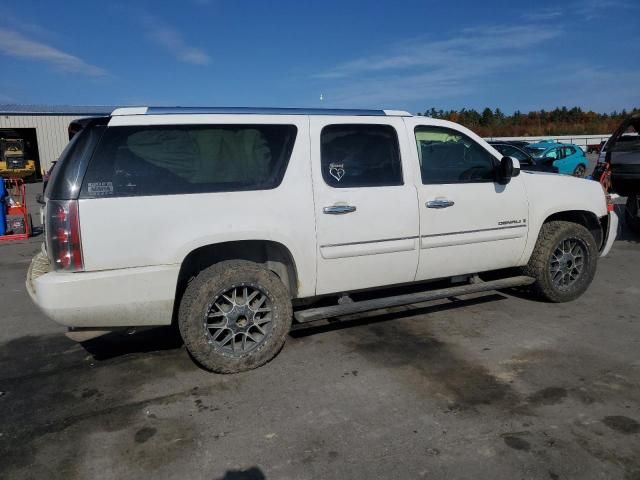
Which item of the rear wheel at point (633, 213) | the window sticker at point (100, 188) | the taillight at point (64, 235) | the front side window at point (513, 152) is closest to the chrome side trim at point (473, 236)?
the window sticker at point (100, 188)

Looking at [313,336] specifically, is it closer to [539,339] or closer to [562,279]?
[539,339]

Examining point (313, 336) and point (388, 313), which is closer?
point (313, 336)

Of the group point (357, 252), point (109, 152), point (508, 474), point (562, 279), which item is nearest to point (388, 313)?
point (357, 252)

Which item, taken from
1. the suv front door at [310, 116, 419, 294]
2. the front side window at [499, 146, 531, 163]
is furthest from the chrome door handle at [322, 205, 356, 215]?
the front side window at [499, 146, 531, 163]

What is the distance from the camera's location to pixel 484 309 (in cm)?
554

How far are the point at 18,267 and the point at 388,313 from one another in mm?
6218

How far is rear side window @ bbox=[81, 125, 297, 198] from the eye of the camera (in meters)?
3.66

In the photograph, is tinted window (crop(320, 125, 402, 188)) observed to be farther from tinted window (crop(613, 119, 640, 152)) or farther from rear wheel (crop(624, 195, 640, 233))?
rear wheel (crop(624, 195, 640, 233))

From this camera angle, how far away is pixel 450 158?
4.98 m

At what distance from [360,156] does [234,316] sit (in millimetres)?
1666

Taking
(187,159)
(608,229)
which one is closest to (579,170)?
(608,229)

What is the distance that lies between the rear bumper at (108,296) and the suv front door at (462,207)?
220 cm

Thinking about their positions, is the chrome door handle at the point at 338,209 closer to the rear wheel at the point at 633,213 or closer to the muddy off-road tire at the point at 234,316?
the muddy off-road tire at the point at 234,316

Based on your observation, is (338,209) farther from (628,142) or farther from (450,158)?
(628,142)
